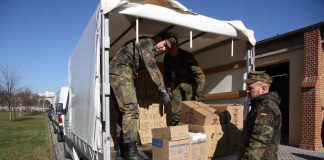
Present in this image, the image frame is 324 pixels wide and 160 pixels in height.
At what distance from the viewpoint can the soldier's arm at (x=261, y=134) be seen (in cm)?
297

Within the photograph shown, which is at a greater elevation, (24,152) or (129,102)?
(129,102)

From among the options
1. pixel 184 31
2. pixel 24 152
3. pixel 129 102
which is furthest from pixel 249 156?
pixel 24 152

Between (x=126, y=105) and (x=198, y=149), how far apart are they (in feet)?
3.33

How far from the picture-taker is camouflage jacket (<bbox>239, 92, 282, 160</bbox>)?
9.77 ft

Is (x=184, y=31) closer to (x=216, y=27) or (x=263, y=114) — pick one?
(x=216, y=27)

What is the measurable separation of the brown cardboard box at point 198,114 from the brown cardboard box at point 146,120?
3.11 feet

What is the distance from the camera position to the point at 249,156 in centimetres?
302

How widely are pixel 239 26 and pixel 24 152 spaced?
9.80 m

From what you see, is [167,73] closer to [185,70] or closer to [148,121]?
[185,70]

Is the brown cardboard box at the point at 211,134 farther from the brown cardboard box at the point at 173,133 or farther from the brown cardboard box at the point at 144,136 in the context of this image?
the brown cardboard box at the point at 144,136

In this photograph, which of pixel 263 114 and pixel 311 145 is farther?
pixel 311 145

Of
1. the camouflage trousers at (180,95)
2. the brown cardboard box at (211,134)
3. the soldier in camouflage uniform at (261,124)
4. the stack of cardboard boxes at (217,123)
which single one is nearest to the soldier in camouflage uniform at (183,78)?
the camouflage trousers at (180,95)

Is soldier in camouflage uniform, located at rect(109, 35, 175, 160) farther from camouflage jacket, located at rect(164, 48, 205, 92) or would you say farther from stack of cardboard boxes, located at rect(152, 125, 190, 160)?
camouflage jacket, located at rect(164, 48, 205, 92)

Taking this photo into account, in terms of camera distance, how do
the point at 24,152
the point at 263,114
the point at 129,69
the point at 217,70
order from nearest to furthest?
the point at 263,114, the point at 129,69, the point at 217,70, the point at 24,152
